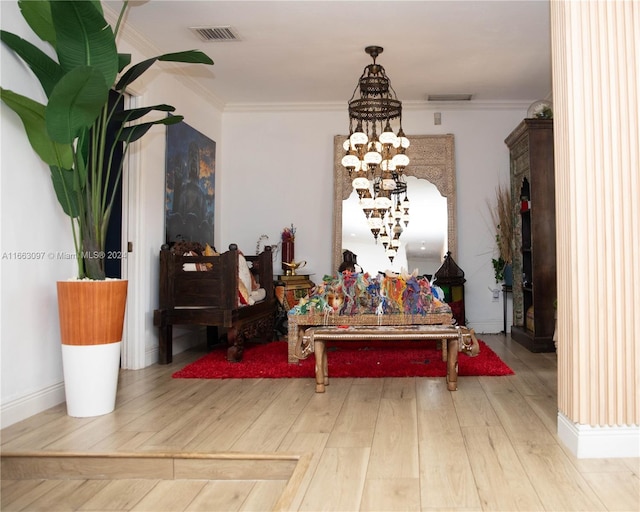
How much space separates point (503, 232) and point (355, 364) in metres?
3.04

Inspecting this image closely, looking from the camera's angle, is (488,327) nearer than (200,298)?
No

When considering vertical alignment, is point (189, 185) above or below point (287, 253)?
above

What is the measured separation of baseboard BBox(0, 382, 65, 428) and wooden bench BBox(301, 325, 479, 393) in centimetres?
168

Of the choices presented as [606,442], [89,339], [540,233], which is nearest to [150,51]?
[89,339]

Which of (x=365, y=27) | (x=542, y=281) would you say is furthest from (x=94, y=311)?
(x=542, y=281)

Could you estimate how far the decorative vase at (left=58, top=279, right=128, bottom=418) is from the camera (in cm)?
334

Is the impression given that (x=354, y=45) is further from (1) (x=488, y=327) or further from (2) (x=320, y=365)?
A: (1) (x=488, y=327)

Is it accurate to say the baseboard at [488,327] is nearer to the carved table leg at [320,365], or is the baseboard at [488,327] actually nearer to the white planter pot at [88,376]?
the carved table leg at [320,365]

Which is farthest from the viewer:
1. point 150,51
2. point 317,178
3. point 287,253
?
point 317,178

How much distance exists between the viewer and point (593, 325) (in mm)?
2709

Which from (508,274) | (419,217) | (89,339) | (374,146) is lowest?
(89,339)

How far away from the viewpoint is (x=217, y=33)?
4992 mm

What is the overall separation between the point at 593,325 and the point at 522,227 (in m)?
3.95

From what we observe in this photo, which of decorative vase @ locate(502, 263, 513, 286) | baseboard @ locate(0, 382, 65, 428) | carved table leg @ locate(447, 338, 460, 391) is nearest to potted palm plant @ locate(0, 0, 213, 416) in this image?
baseboard @ locate(0, 382, 65, 428)
